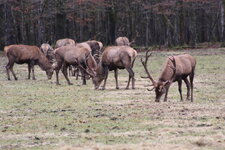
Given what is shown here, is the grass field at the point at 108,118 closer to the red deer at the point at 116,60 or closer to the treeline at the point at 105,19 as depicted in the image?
the red deer at the point at 116,60

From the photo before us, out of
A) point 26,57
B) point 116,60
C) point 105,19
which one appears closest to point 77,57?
point 116,60

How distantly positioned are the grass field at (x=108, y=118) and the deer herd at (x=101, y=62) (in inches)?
18.6

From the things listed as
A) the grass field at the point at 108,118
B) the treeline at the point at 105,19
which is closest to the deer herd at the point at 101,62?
the grass field at the point at 108,118

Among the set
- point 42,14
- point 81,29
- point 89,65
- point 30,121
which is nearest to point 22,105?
point 30,121

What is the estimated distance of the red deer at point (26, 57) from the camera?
2406 centimetres

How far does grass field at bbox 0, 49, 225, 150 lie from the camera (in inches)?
376

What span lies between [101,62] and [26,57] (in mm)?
5403

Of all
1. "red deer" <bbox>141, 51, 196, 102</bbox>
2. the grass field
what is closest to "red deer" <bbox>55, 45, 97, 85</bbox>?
the grass field

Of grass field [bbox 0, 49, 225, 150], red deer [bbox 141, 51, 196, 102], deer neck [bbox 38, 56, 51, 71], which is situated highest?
red deer [bbox 141, 51, 196, 102]

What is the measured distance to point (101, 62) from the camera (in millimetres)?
19906

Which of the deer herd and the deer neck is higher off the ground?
the deer herd

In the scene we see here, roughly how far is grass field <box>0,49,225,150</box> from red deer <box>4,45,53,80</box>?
3.75 meters

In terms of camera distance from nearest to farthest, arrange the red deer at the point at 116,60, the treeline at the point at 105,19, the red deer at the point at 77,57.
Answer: the red deer at the point at 116,60
the red deer at the point at 77,57
the treeline at the point at 105,19

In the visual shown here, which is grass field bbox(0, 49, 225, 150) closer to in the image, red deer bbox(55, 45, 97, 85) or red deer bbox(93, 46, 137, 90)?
red deer bbox(93, 46, 137, 90)
